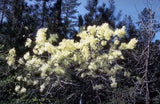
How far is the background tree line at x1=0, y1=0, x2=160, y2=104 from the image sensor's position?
3.35m

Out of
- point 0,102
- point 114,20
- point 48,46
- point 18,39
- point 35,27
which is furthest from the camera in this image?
point 114,20

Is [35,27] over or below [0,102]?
over

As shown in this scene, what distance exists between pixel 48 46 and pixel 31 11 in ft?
14.3

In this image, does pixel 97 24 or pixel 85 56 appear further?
pixel 97 24

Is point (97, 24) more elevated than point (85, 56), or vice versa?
point (97, 24)

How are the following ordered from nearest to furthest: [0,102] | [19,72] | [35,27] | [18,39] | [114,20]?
[0,102] → [19,72] → [18,39] → [35,27] → [114,20]

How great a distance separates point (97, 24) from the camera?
20.8 feet

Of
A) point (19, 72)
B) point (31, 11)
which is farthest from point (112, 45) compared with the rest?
point (31, 11)

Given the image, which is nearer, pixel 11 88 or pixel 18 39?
pixel 11 88

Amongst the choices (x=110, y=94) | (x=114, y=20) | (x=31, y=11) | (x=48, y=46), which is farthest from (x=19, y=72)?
(x=114, y=20)

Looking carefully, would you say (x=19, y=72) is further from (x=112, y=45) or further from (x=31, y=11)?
(x=31, y=11)

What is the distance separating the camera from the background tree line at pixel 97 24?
3352 mm

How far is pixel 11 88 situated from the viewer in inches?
189

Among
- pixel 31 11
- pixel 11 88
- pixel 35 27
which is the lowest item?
pixel 11 88
